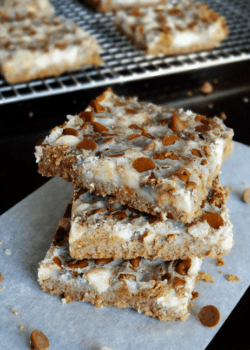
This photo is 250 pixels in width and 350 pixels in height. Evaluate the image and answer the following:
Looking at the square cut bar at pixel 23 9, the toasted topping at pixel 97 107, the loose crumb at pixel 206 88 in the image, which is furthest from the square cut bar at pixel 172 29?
the toasted topping at pixel 97 107

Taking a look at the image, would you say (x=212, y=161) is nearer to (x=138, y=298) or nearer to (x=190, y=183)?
(x=190, y=183)

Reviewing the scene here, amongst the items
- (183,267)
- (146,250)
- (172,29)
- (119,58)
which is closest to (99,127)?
(146,250)

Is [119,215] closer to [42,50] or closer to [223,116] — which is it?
[223,116]

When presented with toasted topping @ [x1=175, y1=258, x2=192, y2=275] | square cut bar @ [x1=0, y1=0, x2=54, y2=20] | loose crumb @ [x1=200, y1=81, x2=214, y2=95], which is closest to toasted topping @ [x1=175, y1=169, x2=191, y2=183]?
toasted topping @ [x1=175, y1=258, x2=192, y2=275]

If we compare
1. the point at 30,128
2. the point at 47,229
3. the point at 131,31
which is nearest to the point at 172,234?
the point at 47,229

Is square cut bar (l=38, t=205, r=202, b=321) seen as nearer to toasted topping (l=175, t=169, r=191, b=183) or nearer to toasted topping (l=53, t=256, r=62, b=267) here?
toasted topping (l=53, t=256, r=62, b=267)

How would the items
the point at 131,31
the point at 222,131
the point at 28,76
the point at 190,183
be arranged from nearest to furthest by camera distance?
the point at 190,183 → the point at 222,131 → the point at 28,76 → the point at 131,31
